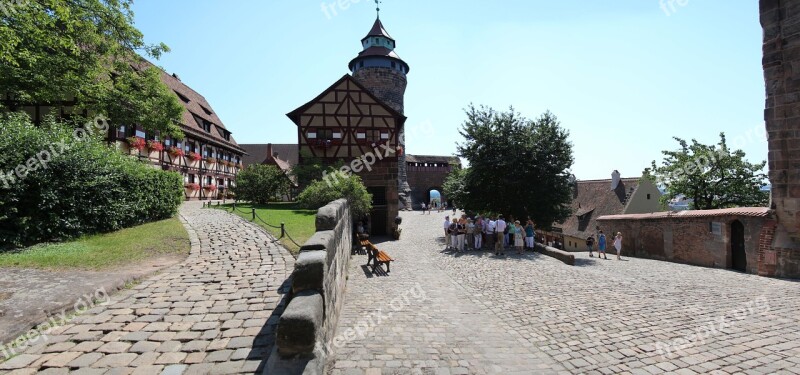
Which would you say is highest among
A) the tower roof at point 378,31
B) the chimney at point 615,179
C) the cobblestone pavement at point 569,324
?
the tower roof at point 378,31

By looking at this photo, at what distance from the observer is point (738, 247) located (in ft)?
38.0

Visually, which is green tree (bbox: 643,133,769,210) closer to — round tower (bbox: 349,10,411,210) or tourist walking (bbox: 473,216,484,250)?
tourist walking (bbox: 473,216,484,250)

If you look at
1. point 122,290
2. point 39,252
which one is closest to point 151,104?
point 39,252

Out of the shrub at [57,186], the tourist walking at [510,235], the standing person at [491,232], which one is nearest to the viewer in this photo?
the shrub at [57,186]

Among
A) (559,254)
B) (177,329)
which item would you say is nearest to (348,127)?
(559,254)

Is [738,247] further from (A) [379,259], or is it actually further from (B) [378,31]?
(B) [378,31]

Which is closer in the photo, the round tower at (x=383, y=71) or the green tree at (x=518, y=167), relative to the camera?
the green tree at (x=518, y=167)

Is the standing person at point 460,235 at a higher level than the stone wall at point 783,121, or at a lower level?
lower

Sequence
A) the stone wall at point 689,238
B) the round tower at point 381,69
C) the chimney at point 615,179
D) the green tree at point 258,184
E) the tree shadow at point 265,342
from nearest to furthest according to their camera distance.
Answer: the tree shadow at point 265,342, the stone wall at point 689,238, the green tree at point 258,184, the chimney at point 615,179, the round tower at point 381,69

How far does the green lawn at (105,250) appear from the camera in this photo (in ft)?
22.2

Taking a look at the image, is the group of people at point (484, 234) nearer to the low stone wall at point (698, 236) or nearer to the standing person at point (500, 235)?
the standing person at point (500, 235)

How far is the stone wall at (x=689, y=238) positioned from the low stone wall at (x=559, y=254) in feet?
15.9

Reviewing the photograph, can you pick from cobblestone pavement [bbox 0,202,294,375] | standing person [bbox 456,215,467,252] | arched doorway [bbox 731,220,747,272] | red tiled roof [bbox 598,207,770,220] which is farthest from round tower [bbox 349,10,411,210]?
cobblestone pavement [bbox 0,202,294,375]

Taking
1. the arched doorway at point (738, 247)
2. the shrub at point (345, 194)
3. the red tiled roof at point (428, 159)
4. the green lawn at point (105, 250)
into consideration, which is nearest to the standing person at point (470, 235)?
the shrub at point (345, 194)
